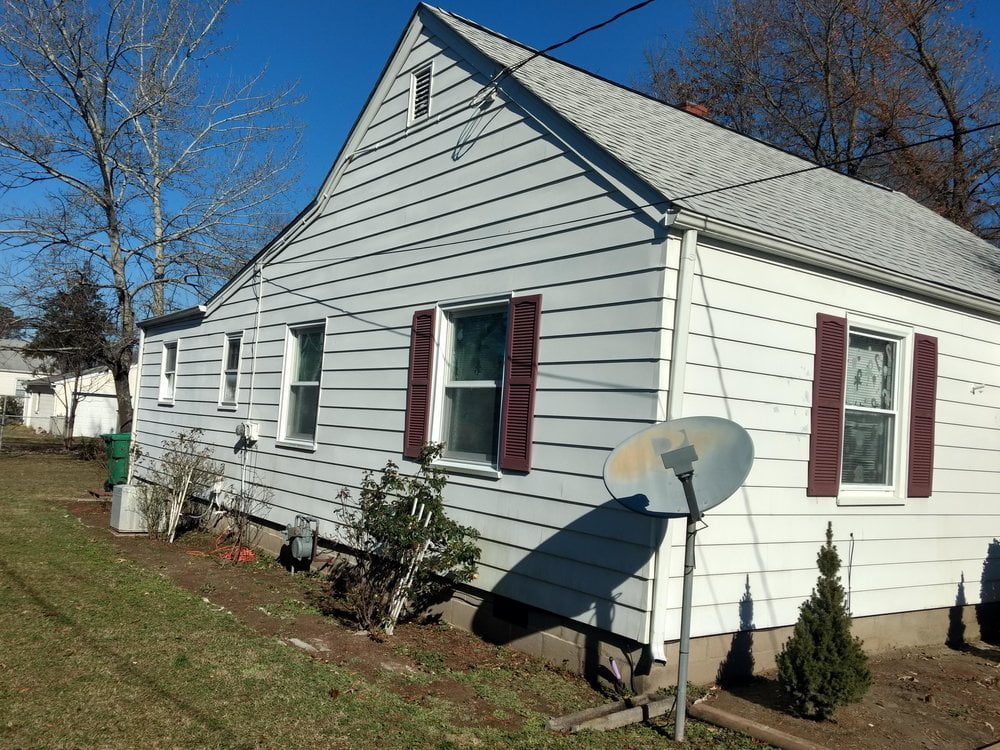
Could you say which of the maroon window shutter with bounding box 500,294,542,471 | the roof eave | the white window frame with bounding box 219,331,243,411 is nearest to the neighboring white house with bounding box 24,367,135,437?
the roof eave

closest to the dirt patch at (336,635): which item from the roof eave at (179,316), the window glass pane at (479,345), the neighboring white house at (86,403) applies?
the window glass pane at (479,345)

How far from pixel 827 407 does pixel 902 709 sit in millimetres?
2176

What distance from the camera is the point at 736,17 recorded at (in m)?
22.5

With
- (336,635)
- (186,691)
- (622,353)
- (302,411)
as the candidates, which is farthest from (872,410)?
(302,411)

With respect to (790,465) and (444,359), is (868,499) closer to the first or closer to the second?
(790,465)

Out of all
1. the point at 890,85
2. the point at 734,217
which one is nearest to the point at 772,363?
the point at 734,217

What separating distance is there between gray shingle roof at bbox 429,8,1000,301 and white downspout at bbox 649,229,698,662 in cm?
39

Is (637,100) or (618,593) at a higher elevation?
(637,100)

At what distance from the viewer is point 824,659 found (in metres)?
5.05

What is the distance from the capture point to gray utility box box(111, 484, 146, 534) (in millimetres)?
10766

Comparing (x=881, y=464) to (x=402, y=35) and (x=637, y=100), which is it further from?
(x=402, y=35)

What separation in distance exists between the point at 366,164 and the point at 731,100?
54.6 ft

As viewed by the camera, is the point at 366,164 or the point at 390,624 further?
the point at 366,164

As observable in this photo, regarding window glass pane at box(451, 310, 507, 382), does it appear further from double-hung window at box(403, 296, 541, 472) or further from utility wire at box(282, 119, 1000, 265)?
utility wire at box(282, 119, 1000, 265)
